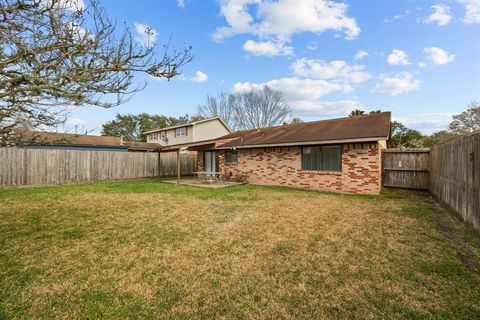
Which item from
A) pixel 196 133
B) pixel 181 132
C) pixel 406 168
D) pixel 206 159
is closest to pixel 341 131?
pixel 406 168

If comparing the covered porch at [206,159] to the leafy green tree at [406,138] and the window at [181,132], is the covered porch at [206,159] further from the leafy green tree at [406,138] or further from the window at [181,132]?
the leafy green tree at [406,138]

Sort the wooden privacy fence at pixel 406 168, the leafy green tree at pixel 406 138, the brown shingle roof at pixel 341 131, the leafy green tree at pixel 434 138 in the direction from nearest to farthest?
the brown shingle roof at pixel 341 131 → the wooden privacy fence at pixel 406 168 → the leafy green tree at pixel 434 138 → the leafy green tree at pixel 406 138

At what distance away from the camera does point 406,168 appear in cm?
1193

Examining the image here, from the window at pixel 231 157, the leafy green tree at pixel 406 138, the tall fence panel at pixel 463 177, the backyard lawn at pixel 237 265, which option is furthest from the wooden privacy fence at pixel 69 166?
the leafy green tree at pixel 406 138

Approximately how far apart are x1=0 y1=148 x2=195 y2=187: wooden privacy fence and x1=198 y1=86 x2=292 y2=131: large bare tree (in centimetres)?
2013

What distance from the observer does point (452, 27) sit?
29.2 ft

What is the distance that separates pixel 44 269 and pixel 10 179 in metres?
11.9

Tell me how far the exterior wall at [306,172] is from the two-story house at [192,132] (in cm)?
996

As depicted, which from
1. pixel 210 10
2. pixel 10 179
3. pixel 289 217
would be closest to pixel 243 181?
pixel 289 217

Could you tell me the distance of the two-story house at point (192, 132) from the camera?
82.9ft

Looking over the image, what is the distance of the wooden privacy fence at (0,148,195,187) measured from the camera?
1175 cm

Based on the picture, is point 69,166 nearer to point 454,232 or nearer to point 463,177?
point 454,232

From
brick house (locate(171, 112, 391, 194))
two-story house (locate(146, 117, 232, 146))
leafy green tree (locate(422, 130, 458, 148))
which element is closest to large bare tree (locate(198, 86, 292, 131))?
two-story house (locate(146, 117, 232, 146))

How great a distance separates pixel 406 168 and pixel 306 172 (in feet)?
16.9
